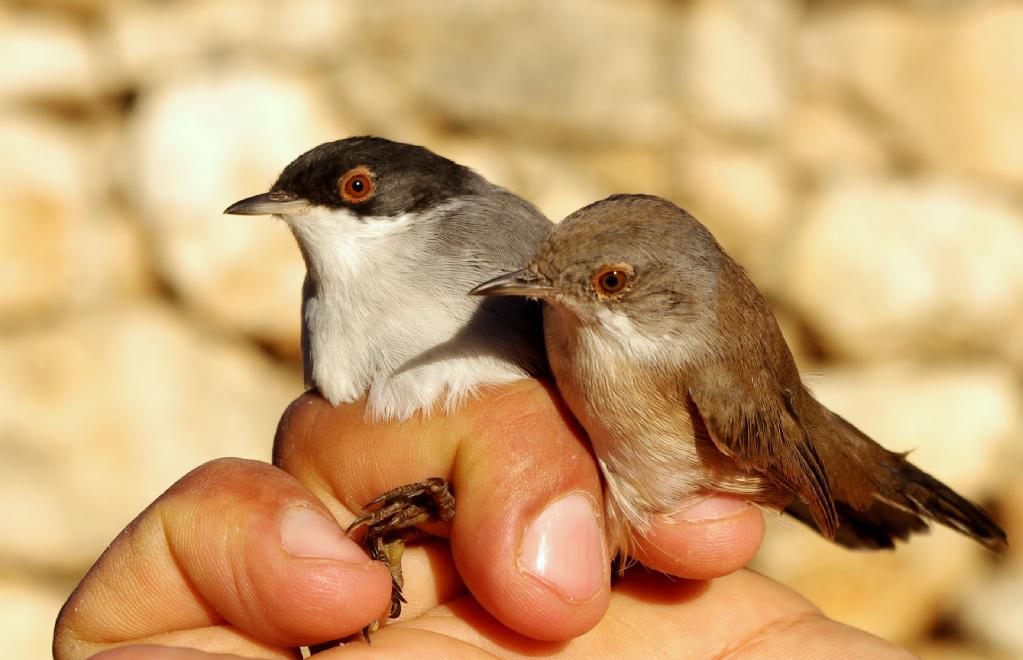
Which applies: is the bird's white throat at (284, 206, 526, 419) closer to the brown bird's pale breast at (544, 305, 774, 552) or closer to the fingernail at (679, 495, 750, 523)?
the brown bird's pale breast at (544, 305, 774, 552)

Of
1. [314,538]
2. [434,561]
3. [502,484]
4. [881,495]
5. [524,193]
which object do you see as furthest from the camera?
[524,193]

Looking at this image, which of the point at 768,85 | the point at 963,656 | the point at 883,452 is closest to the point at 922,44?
the point at 768,85

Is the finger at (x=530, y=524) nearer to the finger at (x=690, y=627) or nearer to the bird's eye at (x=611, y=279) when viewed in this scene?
the finger at (x=690, y=627)

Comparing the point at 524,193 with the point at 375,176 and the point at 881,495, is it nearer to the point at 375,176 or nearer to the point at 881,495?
the point at 375,176

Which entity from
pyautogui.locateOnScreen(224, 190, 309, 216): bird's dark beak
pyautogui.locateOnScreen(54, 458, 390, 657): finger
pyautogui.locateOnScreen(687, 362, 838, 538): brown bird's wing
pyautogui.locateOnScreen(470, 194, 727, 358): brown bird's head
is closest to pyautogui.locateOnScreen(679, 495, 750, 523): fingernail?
pyautogui.locateOnScreen(687, 362, 838, 538): brown bird's wing

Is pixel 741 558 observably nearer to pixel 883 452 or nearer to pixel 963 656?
pixel 883 452

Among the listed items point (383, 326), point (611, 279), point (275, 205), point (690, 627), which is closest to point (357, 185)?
point (275, 205)
